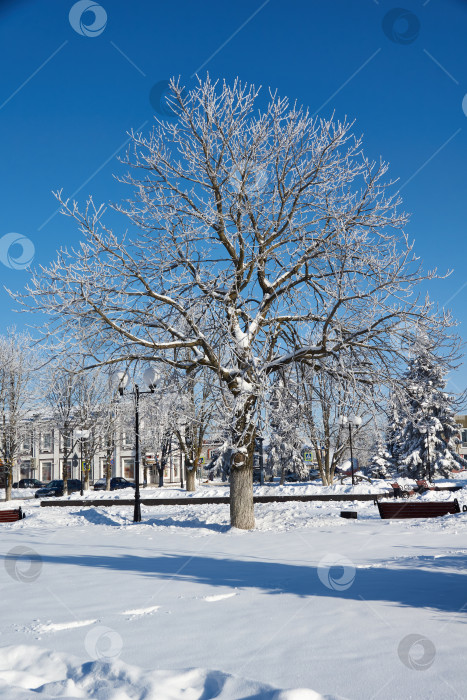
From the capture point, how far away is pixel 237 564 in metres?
9.66

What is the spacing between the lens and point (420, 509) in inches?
663

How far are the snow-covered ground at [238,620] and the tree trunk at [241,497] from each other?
2.95m

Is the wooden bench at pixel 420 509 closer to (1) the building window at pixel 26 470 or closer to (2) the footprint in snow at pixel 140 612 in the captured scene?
(2) the footprint in snow at pixel 140 612

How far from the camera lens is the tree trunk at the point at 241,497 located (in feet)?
50.1

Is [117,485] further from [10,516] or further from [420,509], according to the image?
[420,509]

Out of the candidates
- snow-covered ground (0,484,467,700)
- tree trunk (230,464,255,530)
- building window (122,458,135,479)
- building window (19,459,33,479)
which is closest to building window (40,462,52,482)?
building window (19,459,33,479)

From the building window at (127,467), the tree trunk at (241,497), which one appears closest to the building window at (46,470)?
the building window at (127,467)

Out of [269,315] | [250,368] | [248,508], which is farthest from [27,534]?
[269,315]

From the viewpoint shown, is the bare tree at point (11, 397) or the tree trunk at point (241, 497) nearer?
the tree trunk at point (241, 497)

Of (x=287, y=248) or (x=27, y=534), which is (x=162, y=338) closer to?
(x=287, y=248)

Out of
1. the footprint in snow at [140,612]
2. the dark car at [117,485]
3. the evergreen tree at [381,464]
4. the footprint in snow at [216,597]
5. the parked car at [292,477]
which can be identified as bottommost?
the parked car at [292,477]

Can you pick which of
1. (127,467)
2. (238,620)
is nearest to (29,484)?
(127,467)

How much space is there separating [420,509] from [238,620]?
12.1 m

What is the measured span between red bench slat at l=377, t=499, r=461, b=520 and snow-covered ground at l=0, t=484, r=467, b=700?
15.0 ft
